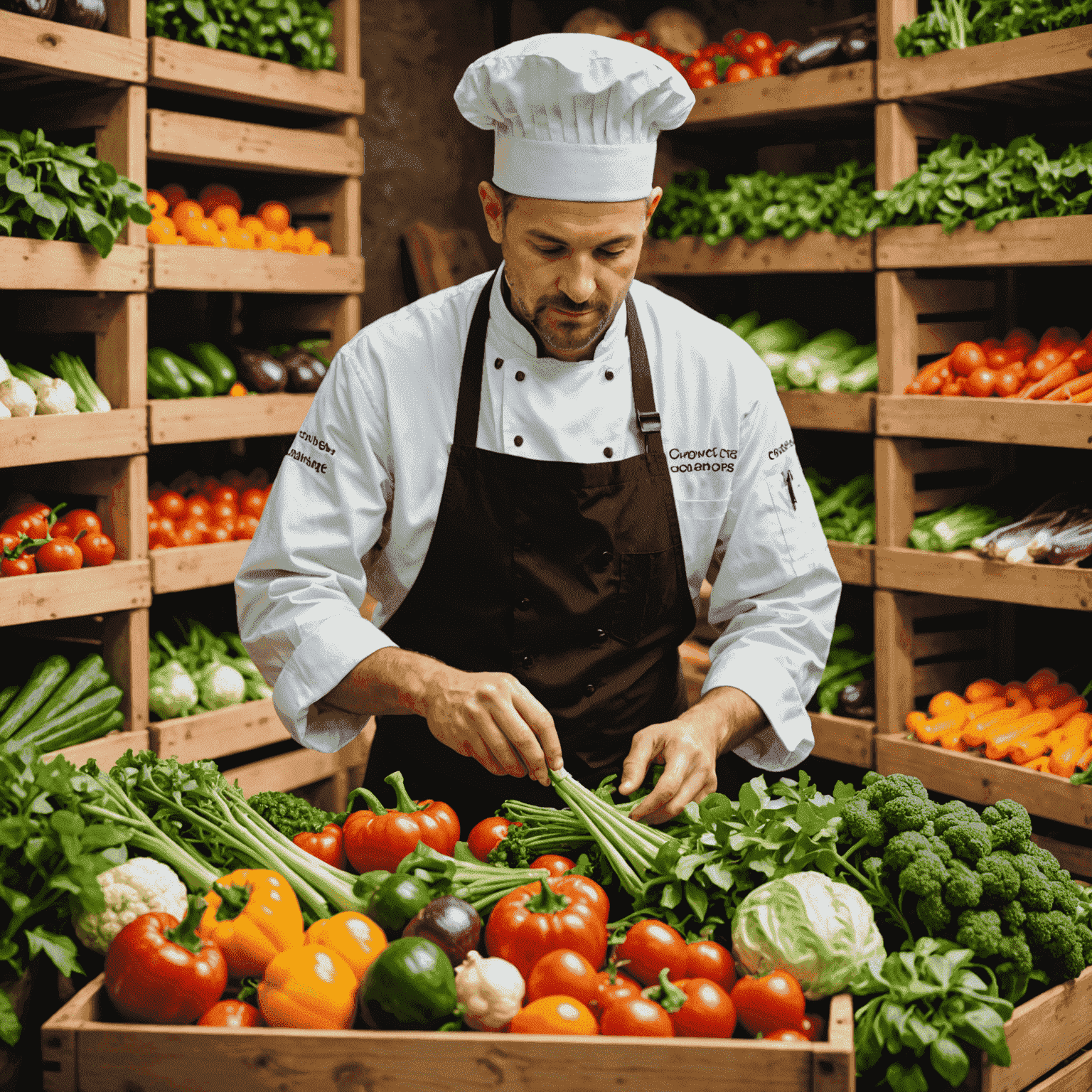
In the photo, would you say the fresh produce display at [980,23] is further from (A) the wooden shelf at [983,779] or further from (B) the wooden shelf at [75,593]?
(B) the wooden shelf at [75,593]

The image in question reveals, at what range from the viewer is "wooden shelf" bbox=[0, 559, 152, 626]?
345cm

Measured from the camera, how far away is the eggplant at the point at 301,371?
447 centimetres

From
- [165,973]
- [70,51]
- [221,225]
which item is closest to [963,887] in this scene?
[165,973]

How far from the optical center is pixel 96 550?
3.77 meters

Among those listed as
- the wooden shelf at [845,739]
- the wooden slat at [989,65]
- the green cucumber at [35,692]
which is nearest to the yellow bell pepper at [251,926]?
the green cucumber at [35,692]

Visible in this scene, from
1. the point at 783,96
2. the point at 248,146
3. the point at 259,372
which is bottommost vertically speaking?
the point at 259,372

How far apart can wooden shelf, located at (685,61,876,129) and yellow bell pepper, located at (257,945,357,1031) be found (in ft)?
11.3

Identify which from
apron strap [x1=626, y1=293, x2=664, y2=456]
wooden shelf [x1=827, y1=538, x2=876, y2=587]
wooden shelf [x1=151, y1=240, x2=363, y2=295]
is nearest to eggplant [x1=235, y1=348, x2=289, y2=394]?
wooden shelf [x1=151, y1=240, x2=363, y2=295]

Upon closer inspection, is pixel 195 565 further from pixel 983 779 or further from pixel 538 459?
pixel 983 779

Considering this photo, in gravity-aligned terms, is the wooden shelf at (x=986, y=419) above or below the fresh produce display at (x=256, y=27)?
below

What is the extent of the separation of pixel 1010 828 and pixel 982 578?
236cm

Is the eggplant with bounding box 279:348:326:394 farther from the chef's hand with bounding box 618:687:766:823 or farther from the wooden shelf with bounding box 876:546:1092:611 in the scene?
Answer: the chef's hand with bounding box 618:687:766:823

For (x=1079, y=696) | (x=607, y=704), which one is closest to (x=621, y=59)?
(x=607, y=704)

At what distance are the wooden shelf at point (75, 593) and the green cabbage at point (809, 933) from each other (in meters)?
2.61
